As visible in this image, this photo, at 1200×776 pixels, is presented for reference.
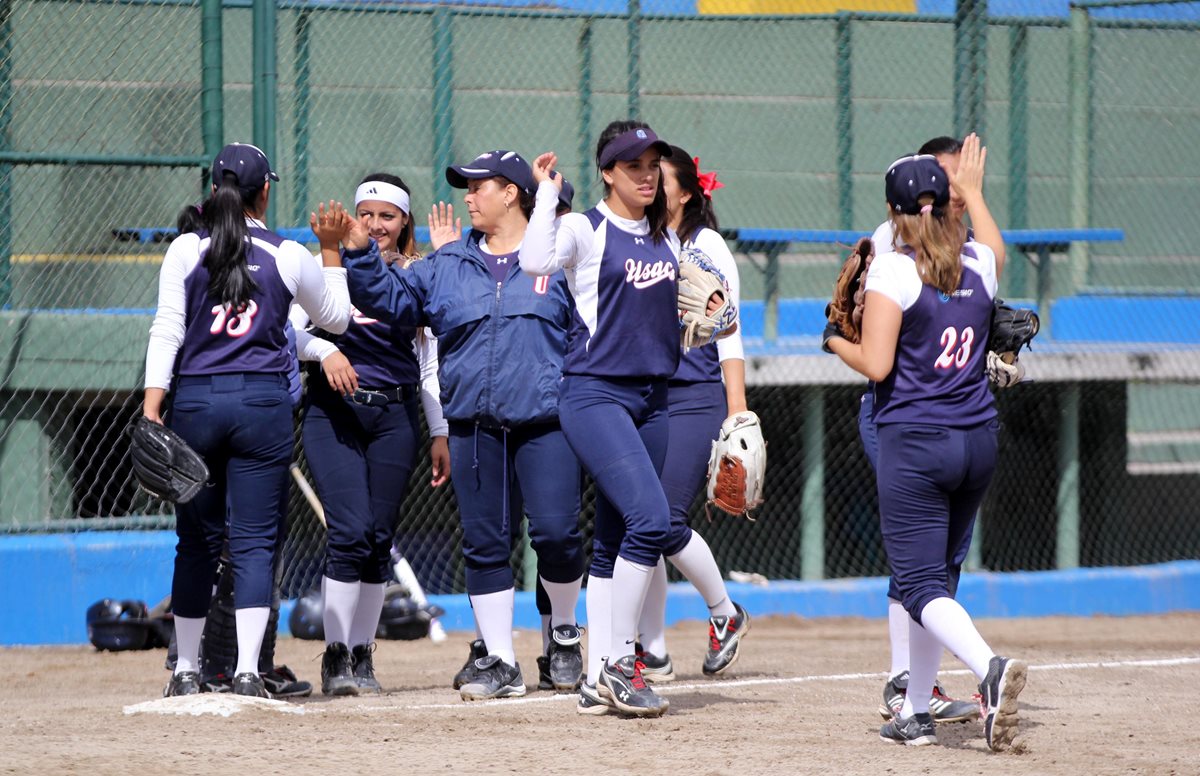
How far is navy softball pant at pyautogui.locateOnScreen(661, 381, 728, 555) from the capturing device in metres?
6.14

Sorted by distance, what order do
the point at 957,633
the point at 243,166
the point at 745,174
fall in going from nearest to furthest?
the point at 957,633
the point at 243,166
the point at 745,174

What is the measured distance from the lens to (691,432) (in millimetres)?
6184

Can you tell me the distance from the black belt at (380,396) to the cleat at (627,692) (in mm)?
1420

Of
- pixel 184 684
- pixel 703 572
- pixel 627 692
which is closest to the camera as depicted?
pixel 627 692

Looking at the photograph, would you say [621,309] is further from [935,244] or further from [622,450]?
[935,244]

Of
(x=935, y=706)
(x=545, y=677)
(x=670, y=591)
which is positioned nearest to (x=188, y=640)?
(x=545, y=677)

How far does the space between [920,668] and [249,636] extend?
231 cm

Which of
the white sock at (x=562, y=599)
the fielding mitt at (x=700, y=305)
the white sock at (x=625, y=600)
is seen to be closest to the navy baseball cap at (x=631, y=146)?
the fielding mitt at (x=700, y=305)

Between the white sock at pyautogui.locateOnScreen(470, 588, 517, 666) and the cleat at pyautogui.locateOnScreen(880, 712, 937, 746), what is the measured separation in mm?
1544

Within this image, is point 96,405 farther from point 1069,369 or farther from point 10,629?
point 1069,369

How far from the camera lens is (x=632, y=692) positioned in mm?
5254

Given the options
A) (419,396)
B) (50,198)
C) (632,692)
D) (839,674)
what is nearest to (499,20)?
(50,198)

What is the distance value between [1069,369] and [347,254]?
5627mm

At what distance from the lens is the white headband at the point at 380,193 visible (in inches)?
240
